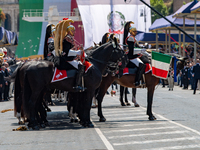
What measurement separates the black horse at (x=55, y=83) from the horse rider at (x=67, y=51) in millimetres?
249

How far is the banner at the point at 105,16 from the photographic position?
50906mm

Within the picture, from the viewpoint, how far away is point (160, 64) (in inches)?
598

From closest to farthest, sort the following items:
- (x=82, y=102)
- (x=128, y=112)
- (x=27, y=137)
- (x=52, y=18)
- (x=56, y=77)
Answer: (x=27, y=137) < (x=56, y=77) < (x=82, y=102) < (x=128, y=112) < (x=52, y=18)

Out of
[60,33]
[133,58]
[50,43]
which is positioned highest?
[60,33]

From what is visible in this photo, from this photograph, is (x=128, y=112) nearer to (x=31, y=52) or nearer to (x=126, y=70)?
(x=126, y=70)

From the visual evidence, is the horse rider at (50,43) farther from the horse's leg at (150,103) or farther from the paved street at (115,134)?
the horse's leg at (150,103)

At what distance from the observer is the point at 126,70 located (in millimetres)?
15273

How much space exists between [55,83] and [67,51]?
0.99 meters

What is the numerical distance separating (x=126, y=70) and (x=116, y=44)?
7.00 ft

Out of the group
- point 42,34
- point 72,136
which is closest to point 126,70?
point 72,136

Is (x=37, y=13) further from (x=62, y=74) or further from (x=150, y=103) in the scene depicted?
(x=62, y=74)

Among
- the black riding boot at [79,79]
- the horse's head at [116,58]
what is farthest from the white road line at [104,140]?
the horse's head at [116,58]

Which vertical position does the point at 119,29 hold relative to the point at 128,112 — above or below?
above

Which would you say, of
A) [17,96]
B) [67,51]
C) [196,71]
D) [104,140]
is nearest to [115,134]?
[104,140]
